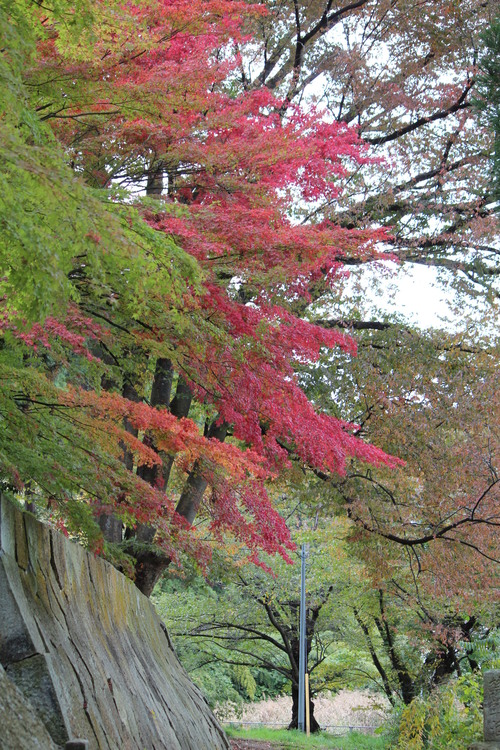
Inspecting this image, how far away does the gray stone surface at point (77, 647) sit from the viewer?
106 inches

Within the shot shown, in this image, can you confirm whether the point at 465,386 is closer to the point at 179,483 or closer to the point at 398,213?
the point at 398,213

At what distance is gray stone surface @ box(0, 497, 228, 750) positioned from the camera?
269 centimetres

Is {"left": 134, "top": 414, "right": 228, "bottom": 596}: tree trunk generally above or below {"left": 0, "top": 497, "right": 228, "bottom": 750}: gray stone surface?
above

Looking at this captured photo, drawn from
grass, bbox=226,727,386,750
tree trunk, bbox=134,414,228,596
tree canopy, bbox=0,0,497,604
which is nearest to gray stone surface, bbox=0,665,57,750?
tree canopy, bbox=0,0,497,604

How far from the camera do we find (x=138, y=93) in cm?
485

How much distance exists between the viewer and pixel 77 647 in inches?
129

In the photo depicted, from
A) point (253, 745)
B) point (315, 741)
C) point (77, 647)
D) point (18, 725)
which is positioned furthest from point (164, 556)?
point (18, 725)

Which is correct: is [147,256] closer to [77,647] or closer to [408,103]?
[77,647]

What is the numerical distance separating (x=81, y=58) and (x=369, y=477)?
32.0ft

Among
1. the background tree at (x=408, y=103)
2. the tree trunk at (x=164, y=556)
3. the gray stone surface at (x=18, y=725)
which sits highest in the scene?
the background tree at (x=408, y=103)

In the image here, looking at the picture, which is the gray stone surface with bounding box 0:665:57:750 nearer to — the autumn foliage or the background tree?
the autumn foliage

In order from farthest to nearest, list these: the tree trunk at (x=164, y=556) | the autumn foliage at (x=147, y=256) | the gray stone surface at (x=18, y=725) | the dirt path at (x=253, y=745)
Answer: the dirt path at (x=253, y=745) < the tree trunk at (x=164, y=556) < the autumn foliage at (x=147, y=256) < the gray stone surface at (x=18, y=725)

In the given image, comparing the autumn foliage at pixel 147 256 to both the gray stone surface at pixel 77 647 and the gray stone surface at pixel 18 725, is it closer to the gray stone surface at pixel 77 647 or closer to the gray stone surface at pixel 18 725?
the gray stone surface at pixel 77 647

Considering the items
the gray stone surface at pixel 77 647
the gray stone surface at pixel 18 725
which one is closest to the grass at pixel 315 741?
the gray stone surface at pixel 77 647
